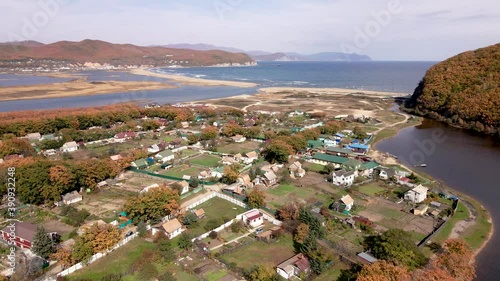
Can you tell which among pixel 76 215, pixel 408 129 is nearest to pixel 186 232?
pixel 76 215

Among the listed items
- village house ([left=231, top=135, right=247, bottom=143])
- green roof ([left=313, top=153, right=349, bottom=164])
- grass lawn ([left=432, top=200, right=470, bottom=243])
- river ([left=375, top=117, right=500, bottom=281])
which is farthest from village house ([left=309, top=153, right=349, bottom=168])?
village house ([left=231, top=135, right=247, bottom=143])

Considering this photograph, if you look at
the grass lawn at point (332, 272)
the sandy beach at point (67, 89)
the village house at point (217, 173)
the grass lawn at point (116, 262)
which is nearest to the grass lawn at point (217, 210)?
the grass lawn at point (116, 262)

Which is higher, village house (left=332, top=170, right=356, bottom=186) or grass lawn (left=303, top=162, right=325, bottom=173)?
village house (left=332, top=170, right=356, bottom=186)

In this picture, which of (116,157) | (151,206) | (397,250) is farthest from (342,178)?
(116,157)

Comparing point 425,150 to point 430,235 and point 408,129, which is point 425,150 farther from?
point 430,235

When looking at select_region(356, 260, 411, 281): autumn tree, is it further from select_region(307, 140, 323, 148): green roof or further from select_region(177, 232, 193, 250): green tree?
select_region(307, 140, 323, 148): green roof

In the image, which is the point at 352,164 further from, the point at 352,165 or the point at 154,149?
the point at 154,149

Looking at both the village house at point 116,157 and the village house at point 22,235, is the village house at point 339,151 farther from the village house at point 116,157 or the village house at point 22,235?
the village house at point 22,235
